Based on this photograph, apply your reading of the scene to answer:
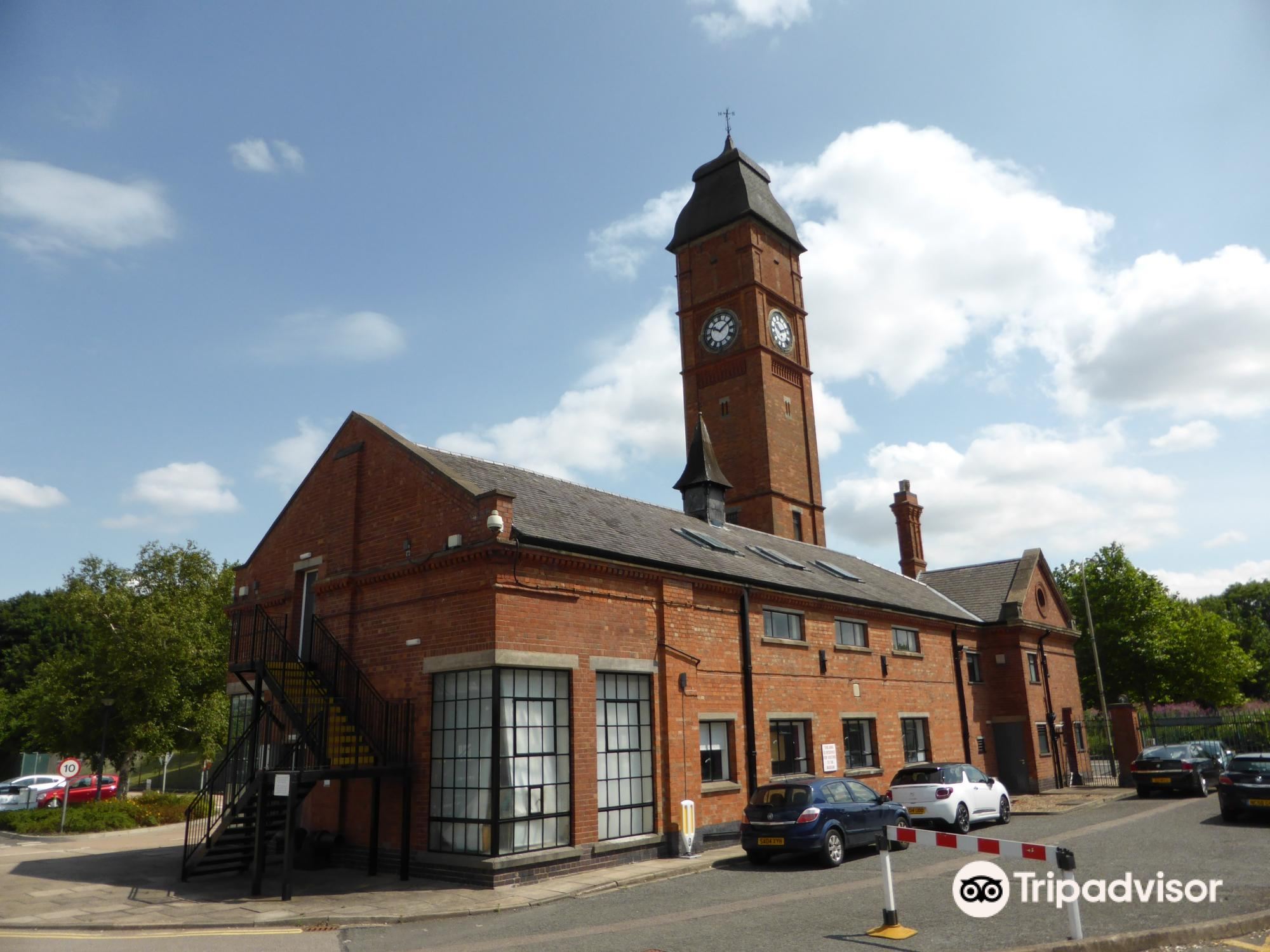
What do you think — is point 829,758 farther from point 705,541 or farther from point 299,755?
point 299,755

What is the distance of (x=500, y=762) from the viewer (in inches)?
527

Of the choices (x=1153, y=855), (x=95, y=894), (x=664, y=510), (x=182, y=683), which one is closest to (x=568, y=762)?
(x=95, y=894)

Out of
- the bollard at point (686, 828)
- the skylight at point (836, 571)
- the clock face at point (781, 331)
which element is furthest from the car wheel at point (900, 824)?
the clock face at point (781, 331)

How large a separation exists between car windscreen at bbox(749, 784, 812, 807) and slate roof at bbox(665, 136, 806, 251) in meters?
29.2

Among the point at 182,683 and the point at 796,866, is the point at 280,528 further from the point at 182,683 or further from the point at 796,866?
the point at 182,683

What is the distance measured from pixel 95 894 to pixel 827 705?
15170mm

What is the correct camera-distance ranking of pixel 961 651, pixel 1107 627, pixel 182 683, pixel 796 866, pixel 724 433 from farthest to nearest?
pixel 1107 627
pixel 724 433
pixel 182 683
pixel 961 651
pixel 796 866

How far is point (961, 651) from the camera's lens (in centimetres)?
2780

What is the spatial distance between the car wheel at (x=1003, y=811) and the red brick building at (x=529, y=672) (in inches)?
120

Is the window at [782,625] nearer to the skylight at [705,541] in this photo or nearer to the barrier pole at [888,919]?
the skylight at [705,541]

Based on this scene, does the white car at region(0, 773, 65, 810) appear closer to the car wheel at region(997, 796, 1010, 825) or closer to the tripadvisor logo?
the car wheel at region(997, 796, 1010, 825)

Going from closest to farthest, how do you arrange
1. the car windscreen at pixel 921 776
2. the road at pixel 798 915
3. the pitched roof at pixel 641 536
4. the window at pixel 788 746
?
the road at pixel 798 915, the pitched roof at pixel 641 536, the car windscreen at pixel 921 776, the window at pixel 788 746

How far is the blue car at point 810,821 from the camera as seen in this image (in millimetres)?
13766

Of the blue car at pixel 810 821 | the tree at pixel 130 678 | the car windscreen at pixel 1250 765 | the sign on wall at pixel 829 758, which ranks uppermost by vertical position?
the tree at pixel 130 678
